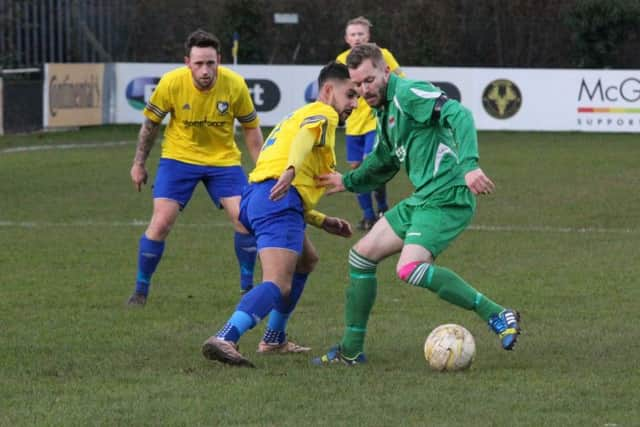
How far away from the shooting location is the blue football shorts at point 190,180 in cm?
955

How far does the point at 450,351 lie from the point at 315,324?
1887mm

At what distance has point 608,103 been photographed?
26016 mm

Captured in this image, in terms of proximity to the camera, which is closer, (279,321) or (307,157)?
(307,157)

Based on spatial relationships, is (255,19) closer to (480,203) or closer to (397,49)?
(397,49)

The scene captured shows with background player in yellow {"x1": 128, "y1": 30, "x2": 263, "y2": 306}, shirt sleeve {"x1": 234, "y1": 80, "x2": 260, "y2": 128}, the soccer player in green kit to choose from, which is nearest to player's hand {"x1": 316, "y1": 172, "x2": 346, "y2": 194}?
the soccer player in green kit

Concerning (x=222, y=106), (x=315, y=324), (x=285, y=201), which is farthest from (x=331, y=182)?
(x=222, y=106)

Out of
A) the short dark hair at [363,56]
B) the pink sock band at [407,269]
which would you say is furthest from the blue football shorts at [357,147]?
the pink sock band at [407,269]

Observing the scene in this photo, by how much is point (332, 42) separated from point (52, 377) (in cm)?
2619

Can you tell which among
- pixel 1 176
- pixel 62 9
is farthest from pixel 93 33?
pixel 1 176

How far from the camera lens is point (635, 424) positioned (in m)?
5.67

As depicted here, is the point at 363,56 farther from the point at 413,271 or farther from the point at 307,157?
the point at 413,271

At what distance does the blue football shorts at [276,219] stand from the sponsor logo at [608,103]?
63.0 feet

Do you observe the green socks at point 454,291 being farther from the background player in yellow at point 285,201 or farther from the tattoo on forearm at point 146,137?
the tattoo on forearm at point 146,137

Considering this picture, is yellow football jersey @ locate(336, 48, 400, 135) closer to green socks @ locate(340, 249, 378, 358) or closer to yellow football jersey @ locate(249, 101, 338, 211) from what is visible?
yellow football jersey @ locate(249, 101, 338, 211)
